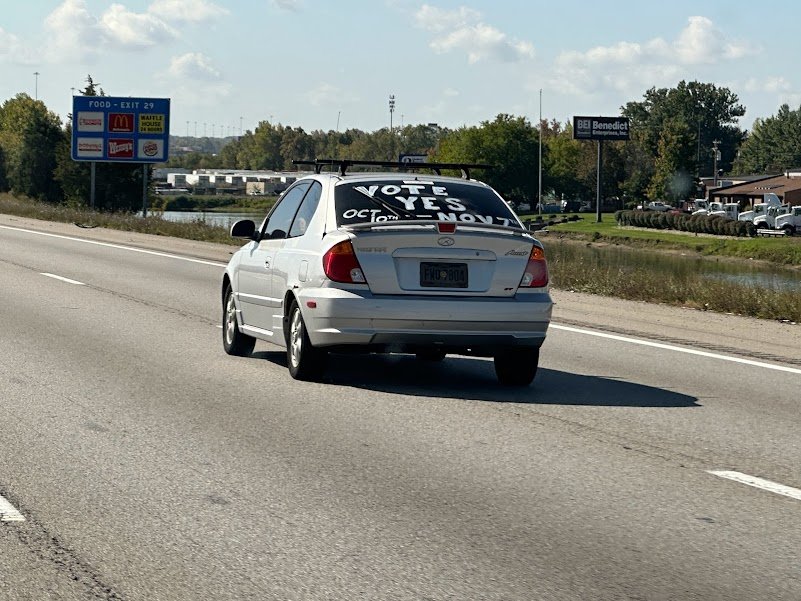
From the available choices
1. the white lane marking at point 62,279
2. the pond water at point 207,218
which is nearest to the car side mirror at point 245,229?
the pond water at point 207,218

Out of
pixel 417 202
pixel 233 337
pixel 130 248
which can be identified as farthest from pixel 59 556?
pixel 130 248

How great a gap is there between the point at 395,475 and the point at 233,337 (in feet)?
19.1

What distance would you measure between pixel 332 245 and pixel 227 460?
3041 millimetres

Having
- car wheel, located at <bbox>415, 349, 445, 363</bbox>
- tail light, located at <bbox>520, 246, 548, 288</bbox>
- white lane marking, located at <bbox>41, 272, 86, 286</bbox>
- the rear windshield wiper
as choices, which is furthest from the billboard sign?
tail light, located at <bbox>520, 246, 548, 288</bbox>

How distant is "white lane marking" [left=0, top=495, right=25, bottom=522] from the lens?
684 centimetres

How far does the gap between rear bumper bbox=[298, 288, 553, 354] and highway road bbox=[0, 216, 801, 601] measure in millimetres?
443

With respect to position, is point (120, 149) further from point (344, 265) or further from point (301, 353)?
point (344, 265)

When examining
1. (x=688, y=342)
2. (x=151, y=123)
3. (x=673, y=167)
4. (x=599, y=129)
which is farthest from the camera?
(x=673, y=167)

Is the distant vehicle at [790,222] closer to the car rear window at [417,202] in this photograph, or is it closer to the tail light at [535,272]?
the car rear window at [417,202]

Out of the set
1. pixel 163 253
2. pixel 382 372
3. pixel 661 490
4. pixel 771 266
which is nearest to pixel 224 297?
pixel 382 372

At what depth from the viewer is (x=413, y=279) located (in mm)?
11008

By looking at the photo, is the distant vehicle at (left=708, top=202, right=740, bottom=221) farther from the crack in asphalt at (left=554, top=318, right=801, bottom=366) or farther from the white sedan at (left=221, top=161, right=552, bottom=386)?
the white sedan at (left=221, top=161, right=552, bottom=386)

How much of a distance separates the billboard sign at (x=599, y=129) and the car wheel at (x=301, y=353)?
420 ft

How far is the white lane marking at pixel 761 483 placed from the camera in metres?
→ 7.68
